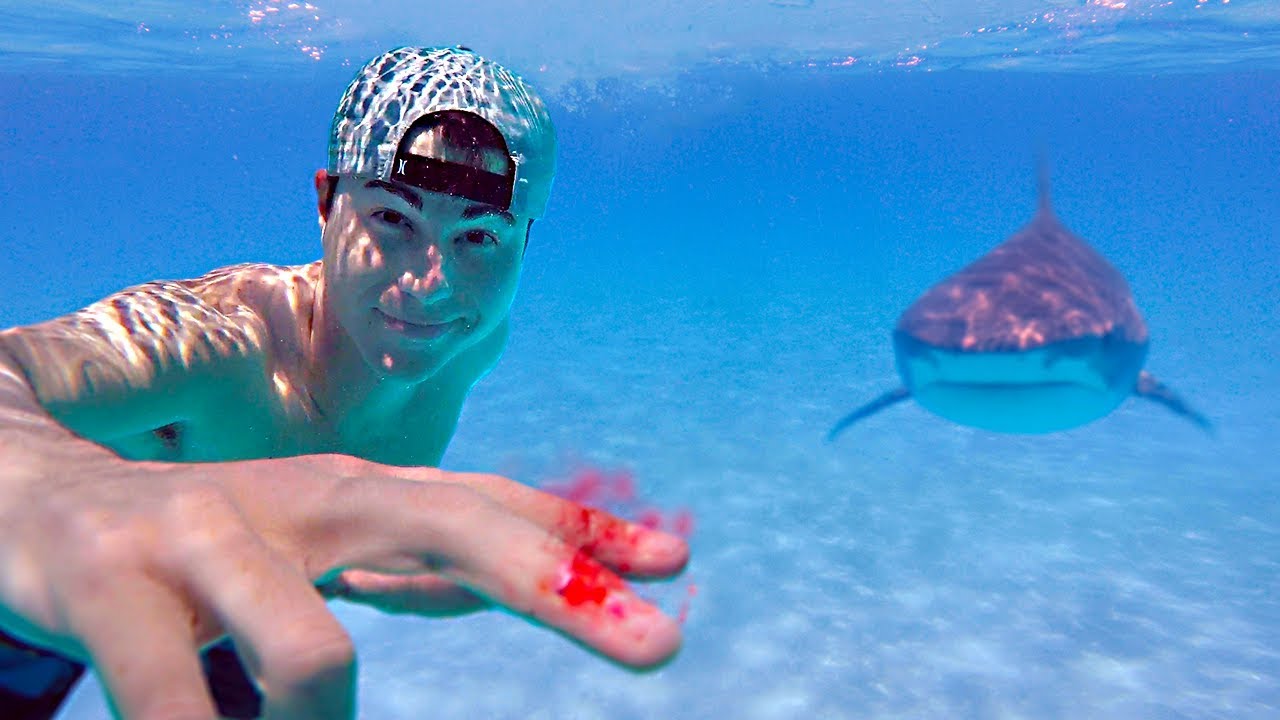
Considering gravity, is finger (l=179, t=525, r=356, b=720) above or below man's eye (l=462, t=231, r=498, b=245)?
below

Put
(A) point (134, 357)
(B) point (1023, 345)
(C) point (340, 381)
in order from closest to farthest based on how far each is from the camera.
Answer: (A) point (134, 357), (C) point (340, 381), (B) point (1023, 345)

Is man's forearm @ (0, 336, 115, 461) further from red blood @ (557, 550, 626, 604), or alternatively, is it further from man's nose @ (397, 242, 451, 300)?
man's nose @ (397, 242, 451, 300)

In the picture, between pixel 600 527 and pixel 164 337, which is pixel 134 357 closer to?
pixel 164 337

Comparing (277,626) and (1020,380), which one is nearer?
(277,626)

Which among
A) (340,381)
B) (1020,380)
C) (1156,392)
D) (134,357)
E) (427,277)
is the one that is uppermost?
(427,277)

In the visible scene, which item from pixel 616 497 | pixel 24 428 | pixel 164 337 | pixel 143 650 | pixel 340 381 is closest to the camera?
pixel 143 650

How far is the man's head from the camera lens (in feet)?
7.73

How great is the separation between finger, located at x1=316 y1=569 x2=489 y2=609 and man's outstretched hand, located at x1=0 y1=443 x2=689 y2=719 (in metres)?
0.21

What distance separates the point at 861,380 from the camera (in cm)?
1545

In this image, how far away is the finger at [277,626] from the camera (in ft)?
2.19

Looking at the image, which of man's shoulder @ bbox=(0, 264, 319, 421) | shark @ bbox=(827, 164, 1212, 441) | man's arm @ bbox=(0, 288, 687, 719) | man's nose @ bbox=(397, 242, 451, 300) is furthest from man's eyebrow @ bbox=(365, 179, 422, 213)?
shark @ bbox=(827, 164, 1212, 441)

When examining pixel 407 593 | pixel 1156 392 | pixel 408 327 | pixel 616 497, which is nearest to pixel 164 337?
pixel 408 327

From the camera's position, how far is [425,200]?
2.33 metres

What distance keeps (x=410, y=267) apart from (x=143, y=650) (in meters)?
1.86
